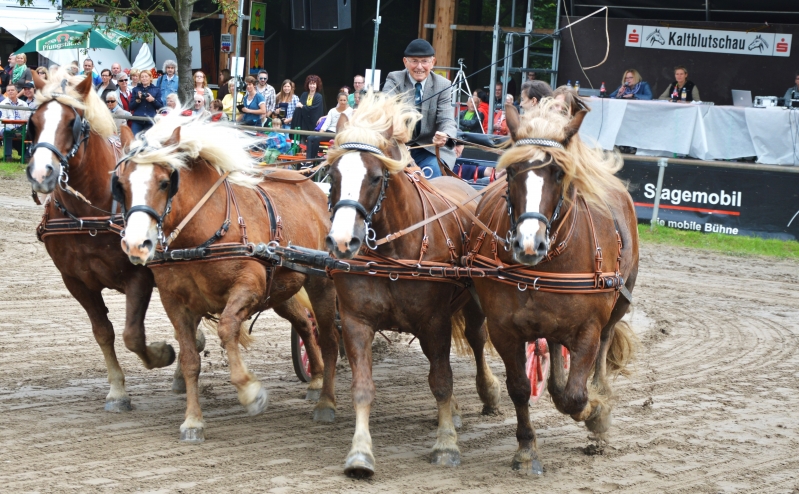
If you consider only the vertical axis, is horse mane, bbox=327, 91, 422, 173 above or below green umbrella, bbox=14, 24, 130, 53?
below

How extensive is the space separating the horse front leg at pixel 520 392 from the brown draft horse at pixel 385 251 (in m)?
0.34

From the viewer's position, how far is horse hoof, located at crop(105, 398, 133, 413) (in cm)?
588

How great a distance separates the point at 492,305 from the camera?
4.95 meters

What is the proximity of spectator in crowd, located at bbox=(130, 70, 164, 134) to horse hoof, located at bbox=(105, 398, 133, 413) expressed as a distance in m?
11.2

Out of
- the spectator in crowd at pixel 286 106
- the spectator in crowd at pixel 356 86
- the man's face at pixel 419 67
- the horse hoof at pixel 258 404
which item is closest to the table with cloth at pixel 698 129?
the spectator in crowd at pixel 356 86

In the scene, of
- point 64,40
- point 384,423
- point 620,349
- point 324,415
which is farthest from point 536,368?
point 64,40

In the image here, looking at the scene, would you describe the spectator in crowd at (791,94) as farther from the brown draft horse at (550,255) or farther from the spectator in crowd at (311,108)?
the brown draft horse at (550,255)

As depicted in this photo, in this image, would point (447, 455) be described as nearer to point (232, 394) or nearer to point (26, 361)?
point (232, 394)

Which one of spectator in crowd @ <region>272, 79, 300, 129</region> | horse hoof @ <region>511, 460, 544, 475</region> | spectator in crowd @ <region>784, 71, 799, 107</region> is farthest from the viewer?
spectator in crowd @ <region>272, 79, 300, 129</region>

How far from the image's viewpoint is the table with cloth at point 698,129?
1416 centimetres

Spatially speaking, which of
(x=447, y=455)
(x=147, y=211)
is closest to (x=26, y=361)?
(x=147, y=211)

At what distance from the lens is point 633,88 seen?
1559 centimetres

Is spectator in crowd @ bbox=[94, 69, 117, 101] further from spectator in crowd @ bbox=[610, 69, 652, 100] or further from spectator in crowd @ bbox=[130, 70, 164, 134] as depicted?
spectator in crowd @ bbox=[610, 69, 652, 100]

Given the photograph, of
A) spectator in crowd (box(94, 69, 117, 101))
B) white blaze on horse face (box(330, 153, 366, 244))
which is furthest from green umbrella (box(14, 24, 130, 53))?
white blaze on horse face (box(330, 153, 366, 244))
